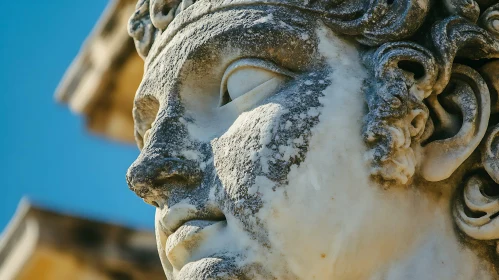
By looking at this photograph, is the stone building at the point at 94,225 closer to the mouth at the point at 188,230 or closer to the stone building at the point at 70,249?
the stone building at the point at 70,249

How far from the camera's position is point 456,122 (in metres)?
5.23

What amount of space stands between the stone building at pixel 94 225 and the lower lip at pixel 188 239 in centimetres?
373

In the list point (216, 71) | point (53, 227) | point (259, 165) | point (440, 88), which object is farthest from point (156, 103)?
point (53, 227)

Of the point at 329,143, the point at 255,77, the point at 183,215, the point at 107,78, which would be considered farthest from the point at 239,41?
the point at 107,78

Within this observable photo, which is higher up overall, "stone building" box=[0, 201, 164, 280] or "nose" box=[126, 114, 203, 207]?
"nose" box=[126, 114, 203, 207]

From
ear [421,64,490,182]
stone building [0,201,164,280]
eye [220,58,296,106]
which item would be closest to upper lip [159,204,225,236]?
eye [220,58,296,106]

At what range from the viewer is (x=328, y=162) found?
5.03 m

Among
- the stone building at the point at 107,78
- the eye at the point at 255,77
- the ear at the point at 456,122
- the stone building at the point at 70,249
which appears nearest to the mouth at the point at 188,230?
the eye at the point at 255,77

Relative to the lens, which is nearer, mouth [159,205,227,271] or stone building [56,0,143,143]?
mouth [159,205,227,271]

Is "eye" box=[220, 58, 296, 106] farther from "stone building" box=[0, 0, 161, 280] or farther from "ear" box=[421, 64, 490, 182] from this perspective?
"stone building" box=[0, 0, 161, 280]

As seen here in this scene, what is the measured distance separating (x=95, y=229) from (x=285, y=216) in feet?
15.5

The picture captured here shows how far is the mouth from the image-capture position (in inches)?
200

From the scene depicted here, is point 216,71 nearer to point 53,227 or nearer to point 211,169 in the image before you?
point 211,169

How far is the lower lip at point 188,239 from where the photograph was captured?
16.7 ft
